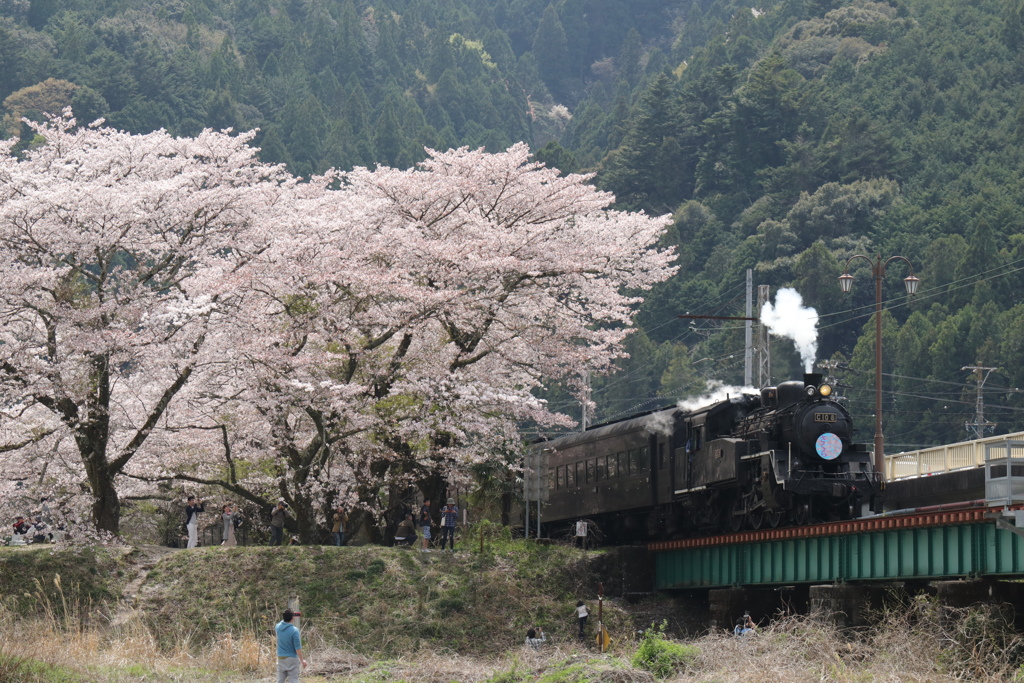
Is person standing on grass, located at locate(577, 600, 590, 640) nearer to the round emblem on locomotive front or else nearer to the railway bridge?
the railway bridge

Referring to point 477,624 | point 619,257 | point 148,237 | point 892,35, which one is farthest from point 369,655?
point 892,35

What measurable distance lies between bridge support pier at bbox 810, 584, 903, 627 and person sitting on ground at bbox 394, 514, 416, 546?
10.3 meters

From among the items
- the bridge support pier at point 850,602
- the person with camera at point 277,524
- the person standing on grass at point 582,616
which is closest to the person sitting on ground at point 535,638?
the person standing on grass at point 582,616

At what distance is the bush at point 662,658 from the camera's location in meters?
18.8

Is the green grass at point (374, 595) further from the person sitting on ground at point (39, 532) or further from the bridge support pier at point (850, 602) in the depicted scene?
the person sitting on ground at point (39, 532)

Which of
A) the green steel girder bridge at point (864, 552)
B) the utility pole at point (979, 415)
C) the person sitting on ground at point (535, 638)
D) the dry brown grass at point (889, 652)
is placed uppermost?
the utility pole at point (979, 415)

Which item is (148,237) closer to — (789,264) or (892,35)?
(789,264)

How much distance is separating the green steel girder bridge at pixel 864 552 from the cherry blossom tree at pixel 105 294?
11.5m

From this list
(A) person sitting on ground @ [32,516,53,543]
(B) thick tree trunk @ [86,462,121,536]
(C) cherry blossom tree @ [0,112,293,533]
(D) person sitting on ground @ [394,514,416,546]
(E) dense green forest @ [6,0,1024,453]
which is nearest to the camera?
(C) cherry blossom tree @ [0,112,293,533]

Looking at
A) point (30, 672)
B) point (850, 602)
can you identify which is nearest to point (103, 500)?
point (30, 672)

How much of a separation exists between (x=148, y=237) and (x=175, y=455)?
5.63 metres

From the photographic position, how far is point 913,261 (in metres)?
93.9

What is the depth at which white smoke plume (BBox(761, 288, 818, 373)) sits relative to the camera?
143ft

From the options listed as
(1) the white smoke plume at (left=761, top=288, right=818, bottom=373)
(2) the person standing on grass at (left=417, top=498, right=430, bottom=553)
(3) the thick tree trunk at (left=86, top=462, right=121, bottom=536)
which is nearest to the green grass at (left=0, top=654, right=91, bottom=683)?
(3) the thick tree trunk at (left=86, top=462, right=121, bottom=536)
